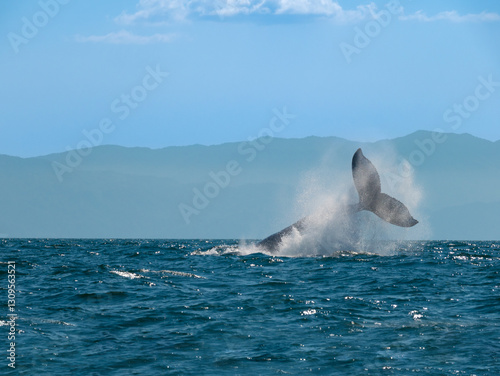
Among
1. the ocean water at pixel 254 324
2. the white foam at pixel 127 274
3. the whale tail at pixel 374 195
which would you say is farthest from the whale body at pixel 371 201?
the white foam at pixel 127 274

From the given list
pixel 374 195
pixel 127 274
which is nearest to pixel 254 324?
pixel 127 274

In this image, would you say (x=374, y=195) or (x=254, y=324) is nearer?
(x=254, y=324)

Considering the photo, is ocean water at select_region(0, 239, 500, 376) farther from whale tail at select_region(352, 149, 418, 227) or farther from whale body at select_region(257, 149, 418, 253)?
whale tail at select_region(352, 149, 418, 227)

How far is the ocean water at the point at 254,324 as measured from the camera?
9758 millimetres

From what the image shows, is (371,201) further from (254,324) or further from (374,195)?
(254,324)

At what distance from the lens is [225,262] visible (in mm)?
26719

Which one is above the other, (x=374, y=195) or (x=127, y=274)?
(x=374, y=195)

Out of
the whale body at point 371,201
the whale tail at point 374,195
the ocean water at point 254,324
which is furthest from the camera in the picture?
the whale tail at point 374,195

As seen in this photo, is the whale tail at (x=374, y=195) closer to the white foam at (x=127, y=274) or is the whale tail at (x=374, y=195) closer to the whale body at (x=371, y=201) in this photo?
the whale body at (x=371, y=201)

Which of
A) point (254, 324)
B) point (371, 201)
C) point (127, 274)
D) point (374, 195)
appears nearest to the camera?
point (254, 324)

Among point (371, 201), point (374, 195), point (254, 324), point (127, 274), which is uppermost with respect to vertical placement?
point (374, 195)

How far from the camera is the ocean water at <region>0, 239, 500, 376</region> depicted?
9.76 metres

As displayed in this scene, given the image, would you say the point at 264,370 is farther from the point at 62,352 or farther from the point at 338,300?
the point at 338,300

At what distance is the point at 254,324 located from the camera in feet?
41.1
